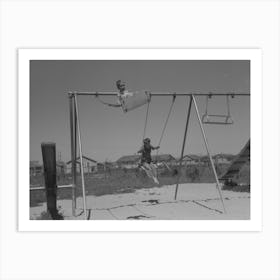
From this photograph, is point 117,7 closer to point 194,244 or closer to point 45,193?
point 45,193

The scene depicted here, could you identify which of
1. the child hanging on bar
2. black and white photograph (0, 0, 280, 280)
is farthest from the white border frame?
the child hanging on bar

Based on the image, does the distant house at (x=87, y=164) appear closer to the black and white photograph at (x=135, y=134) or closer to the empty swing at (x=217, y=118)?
the black and white photograph at (x=135, y=134)

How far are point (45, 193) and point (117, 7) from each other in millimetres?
1425

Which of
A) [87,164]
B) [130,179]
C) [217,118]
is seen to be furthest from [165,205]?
A: [217,118]

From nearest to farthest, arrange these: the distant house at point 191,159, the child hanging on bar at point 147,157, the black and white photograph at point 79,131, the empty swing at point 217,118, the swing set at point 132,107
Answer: the black and white photograph at point 79,131 → the swing set at point 132,107 → the empty swing at point 217,118 → the child hanging on bar at point 147,157 → the distant house at point 191,159

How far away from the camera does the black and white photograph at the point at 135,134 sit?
121 inches

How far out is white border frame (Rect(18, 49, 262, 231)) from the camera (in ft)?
9.70

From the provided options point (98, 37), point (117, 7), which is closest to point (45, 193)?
point (98, 37)

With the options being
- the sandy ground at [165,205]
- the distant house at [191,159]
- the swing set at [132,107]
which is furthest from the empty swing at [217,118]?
the sandy ground at [165,205]

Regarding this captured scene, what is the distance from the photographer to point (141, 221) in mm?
3014

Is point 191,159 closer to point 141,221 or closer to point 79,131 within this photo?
point 141,221

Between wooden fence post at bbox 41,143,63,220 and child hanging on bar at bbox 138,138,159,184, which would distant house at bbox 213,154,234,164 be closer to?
child hanging on bar at bbox 138,138,159,184

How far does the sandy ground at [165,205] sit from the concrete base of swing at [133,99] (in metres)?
0.80
